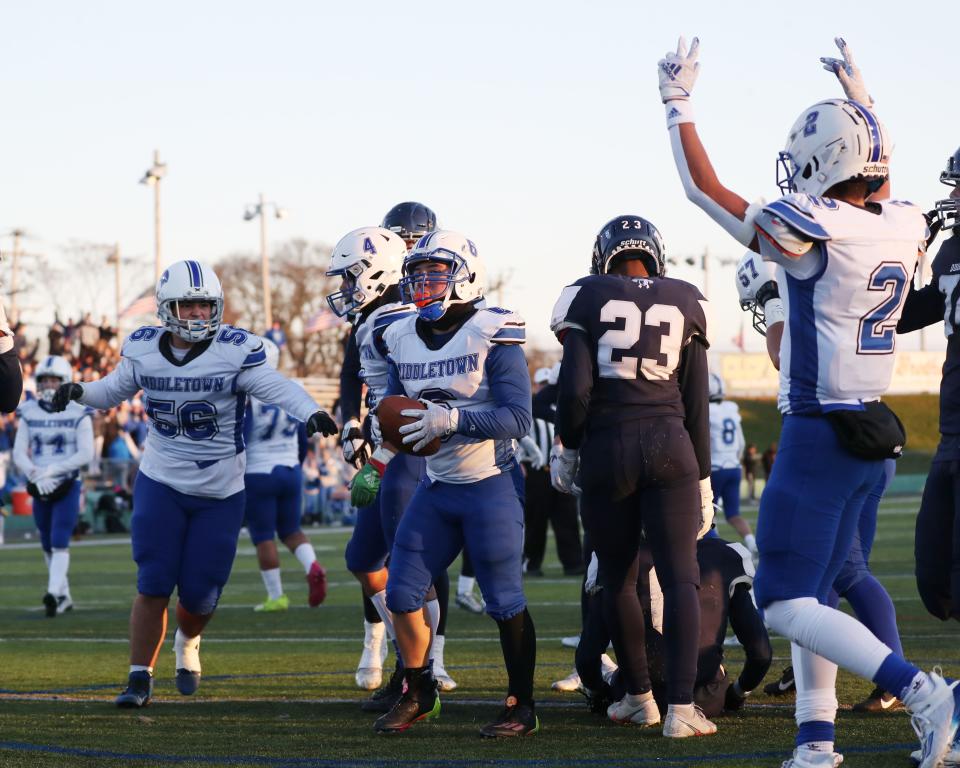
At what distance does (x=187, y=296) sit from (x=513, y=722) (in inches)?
98.8

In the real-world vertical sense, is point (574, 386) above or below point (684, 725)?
above

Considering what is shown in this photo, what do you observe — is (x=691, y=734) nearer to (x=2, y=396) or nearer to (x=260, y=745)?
(x=260, y=745)

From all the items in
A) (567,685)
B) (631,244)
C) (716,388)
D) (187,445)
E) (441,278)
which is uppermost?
(631,244)

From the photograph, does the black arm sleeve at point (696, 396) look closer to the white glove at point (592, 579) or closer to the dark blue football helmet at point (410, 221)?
the white glove at point (592, 579)

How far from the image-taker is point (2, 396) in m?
5.35

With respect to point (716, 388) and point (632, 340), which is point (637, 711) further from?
point (716, 388)

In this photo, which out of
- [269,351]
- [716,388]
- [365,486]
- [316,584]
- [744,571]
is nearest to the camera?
[744,571]

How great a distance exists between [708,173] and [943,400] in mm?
1339

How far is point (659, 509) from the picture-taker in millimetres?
5336

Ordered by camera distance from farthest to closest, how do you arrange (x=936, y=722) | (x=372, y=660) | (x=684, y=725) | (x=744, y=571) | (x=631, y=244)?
(x=372, y=660), (x=744, y=571), (x=631, y=244), (x=684, y=725), (x=936, y=722)

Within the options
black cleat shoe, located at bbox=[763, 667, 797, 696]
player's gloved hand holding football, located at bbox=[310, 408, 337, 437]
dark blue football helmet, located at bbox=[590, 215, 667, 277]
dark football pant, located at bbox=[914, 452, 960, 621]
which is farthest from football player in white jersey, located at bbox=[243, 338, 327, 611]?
dark football pant, located at bbox=[914, 452, 960, 621]

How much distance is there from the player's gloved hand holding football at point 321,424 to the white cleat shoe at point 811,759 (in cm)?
241

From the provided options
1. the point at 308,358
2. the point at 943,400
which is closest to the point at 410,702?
the point at 943,400

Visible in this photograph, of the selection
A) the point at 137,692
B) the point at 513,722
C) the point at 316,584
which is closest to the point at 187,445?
the point at 137,692
